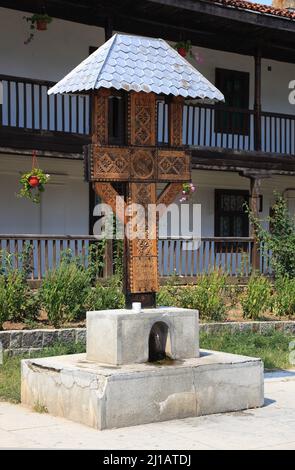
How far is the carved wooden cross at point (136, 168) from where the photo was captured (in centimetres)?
737

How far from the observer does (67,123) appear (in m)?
16.7

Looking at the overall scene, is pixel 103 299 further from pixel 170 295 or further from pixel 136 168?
pixel 136 168

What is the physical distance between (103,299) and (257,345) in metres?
2.32

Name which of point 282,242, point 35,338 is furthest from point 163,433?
point 282,242

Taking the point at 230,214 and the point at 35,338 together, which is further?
the point at 230,214

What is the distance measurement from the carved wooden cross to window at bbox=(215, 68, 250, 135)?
446 inches

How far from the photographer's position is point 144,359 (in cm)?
718

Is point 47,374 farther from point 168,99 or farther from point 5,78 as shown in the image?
point 5,78

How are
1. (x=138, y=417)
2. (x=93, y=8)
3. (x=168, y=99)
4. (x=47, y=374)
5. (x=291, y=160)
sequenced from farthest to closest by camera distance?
1. (x=291, y=160)
2. (x=93, y=8)
3. (x=168, y=99)
4. (x=47, y=374)
5. (x=138, y=417)

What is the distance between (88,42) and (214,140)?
12.4ft

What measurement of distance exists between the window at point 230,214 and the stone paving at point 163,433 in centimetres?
1241

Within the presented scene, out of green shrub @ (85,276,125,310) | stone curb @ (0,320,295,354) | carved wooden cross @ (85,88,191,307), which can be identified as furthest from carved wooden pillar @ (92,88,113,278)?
green shrub @ (85,276,125,310)

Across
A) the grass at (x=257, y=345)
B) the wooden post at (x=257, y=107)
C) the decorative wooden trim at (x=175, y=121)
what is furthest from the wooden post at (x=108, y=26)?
the decorative wooden trim at (x=175, y=121)
